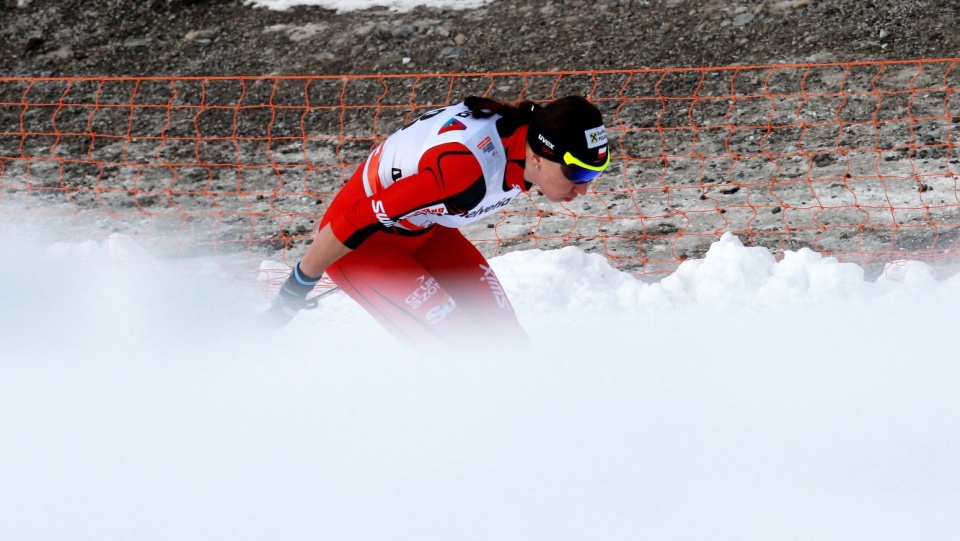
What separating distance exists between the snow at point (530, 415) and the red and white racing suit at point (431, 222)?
0.16 m

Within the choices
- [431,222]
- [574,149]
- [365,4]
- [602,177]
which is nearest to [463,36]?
[365,4]

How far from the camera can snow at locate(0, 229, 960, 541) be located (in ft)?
10.2

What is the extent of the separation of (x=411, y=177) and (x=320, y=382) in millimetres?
1124


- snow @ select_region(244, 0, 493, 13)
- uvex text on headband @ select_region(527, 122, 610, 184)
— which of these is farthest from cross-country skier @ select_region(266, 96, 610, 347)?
snow @ select_region(244, 0, 493, 13)

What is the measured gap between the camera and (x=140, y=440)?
11.2ft

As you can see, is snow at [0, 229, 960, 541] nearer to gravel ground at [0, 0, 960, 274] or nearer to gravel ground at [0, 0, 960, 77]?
gravel ground at [0, 0, 960, 274]

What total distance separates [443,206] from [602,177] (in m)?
2.69

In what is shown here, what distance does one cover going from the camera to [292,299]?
11.3 feet

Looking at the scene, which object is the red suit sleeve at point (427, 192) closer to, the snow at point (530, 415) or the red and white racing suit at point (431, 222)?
Result: the red and white racing suit at point (431, 222)

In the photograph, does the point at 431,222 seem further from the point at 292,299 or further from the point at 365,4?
the point at 365,4

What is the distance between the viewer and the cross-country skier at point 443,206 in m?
2.98

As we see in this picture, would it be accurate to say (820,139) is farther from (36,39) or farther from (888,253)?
(36,39)

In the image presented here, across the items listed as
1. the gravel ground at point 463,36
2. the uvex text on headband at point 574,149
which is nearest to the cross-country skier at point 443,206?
the uvex text on headband at point 574,149

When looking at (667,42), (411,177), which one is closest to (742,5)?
(667,42)
